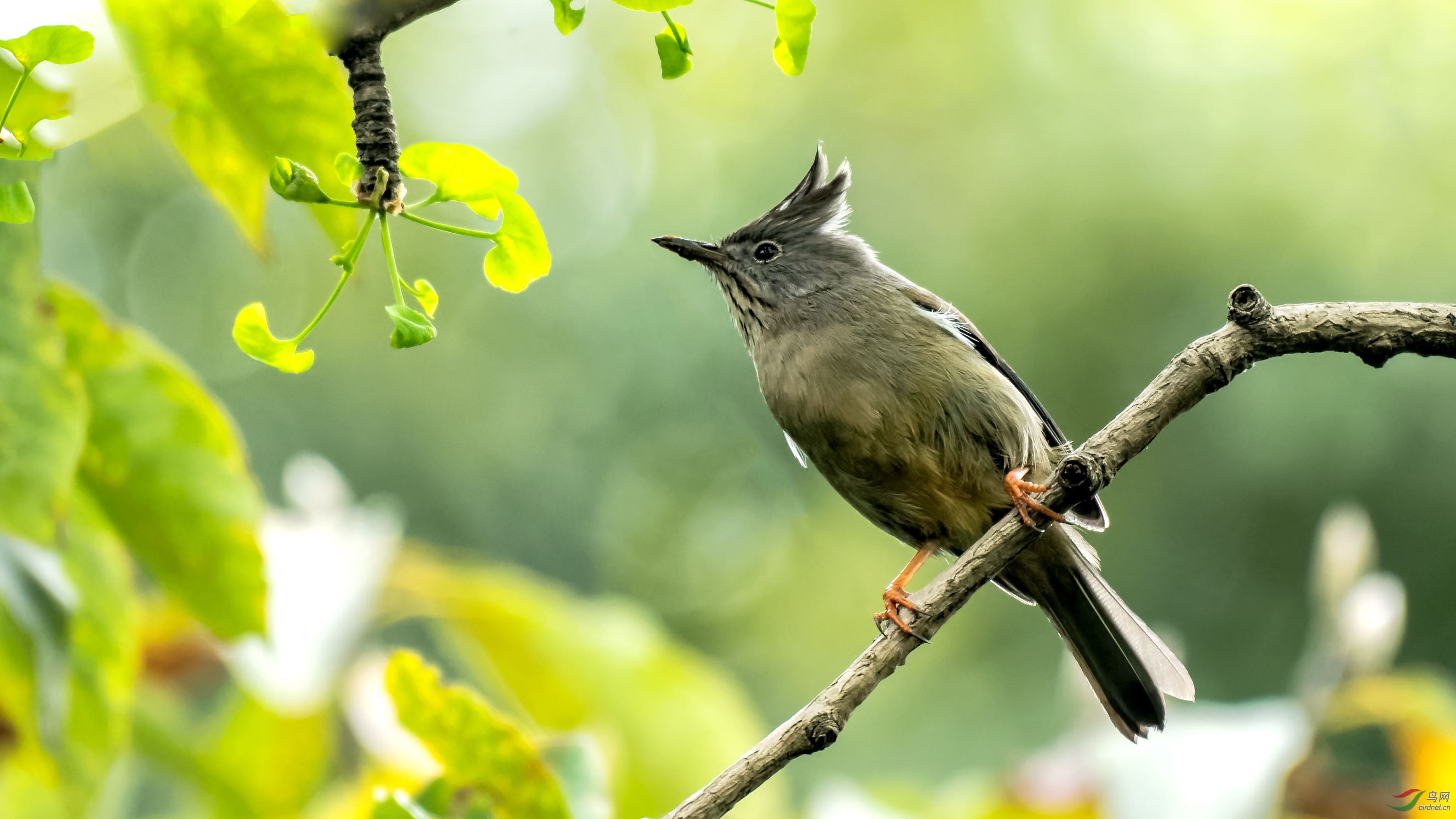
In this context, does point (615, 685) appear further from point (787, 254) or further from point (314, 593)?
point (787, 254)

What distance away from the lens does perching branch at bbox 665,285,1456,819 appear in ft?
4.28

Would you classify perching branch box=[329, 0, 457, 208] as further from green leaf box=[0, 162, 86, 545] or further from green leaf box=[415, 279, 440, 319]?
green leaf box=[0, 162, 86, 545]

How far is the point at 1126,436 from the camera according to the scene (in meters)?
1.49

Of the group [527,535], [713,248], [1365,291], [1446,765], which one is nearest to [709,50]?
[527,535]

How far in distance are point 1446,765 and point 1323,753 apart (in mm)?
370

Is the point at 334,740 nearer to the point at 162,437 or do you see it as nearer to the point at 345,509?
the point at 345,509

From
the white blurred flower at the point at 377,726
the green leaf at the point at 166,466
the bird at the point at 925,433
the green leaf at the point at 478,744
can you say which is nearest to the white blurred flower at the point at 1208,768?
the bird at the point at 925,433

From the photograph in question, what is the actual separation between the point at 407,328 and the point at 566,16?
333mm

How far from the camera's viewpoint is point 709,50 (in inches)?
403

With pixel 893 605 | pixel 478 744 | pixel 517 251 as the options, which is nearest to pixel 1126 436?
pixel 517 251

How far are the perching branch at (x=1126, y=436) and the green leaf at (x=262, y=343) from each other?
621 millimetres

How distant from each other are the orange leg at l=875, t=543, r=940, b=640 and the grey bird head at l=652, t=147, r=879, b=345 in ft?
2.33

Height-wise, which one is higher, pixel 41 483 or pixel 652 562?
pixel 652 562

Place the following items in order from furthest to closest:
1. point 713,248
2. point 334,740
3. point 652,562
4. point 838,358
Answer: point 652,562
point 713,248
point 838,358
point 334,740
